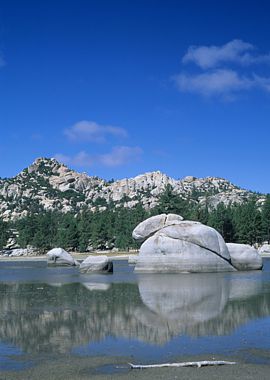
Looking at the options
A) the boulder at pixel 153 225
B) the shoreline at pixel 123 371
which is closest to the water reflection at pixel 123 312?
the shoreline at pixel 123 371

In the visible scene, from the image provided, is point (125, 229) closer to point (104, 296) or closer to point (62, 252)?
point (62, 252)

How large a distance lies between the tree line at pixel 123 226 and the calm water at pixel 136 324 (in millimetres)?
64518

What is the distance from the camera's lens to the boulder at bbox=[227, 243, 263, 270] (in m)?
47.8

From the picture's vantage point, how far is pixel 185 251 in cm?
4450

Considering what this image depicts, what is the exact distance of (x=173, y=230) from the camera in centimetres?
4566

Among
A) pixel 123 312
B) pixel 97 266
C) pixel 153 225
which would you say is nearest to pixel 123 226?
pixel 97 266

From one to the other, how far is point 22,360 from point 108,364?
233 cm

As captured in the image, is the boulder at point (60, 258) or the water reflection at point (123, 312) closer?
the water reflection at point (123, 312)

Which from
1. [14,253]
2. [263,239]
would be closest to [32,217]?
[14,253]

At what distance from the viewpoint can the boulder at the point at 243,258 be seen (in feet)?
157

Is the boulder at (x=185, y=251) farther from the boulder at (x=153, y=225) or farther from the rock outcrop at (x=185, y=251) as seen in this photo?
the boulder at (x=153, y=225)

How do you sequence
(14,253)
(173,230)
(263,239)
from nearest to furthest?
(173,230) → (263,239) → (14,253)

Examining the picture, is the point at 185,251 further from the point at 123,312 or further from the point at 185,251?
the point at 123,312

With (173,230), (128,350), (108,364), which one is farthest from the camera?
(173,230)
